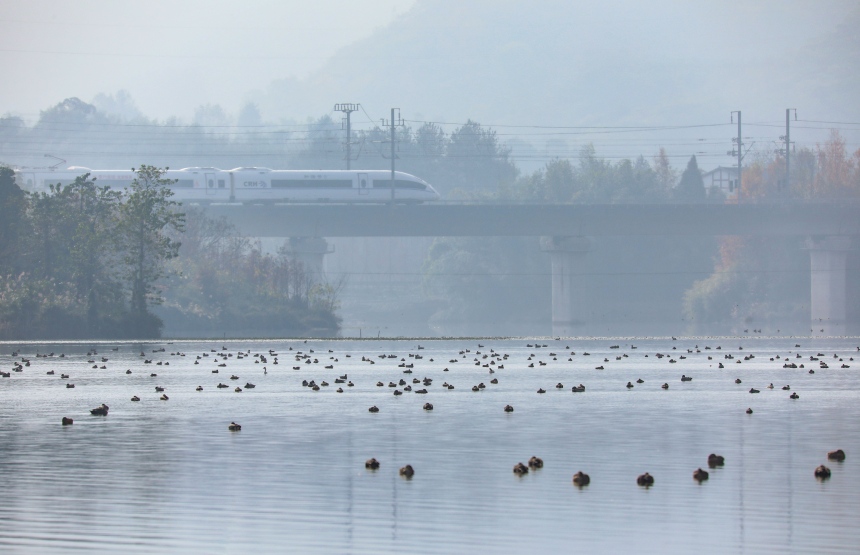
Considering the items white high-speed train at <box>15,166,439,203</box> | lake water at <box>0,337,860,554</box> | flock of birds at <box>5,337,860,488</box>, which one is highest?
white high-speed train at <box>15,166,439,203</box>

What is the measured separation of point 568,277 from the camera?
158 metres

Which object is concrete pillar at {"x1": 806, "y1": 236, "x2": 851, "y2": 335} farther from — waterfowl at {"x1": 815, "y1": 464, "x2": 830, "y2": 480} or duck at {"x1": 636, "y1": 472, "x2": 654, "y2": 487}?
duck at {"x1": 636, "y1": 472, "x2": 654, "y2": 487}

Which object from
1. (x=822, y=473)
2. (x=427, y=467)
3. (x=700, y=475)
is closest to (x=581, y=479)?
(x=700, y=475)

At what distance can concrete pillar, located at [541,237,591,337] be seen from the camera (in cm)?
15575

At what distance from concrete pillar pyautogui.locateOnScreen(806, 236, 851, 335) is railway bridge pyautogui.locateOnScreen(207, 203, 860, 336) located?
0.12 meters

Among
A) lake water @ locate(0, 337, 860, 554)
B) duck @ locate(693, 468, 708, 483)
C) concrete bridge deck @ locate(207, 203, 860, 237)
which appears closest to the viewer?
lake water @ locate(0, 337, 860, 554)

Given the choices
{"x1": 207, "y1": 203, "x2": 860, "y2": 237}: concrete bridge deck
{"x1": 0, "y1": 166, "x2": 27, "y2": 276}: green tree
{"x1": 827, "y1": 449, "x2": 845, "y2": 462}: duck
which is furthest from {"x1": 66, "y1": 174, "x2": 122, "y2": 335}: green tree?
{"x1": 827, "y1": 449, "x2": 845, "y2": 462}: duck

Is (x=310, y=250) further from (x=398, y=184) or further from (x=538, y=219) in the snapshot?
(x=538, y=219)

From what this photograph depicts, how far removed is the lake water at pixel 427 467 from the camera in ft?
60.9

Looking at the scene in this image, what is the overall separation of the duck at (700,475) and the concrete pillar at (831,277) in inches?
5419

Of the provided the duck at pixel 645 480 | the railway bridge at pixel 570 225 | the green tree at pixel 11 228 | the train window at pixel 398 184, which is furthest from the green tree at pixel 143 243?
the duck at pixel 645 480

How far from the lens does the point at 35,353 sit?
2763 inches

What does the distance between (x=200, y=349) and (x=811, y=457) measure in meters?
54.2

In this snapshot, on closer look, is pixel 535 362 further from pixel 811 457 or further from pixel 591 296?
pixel 591 296
